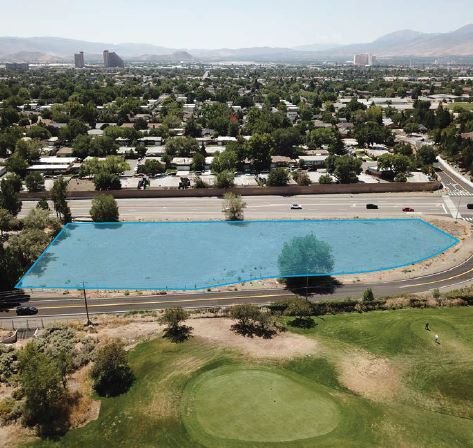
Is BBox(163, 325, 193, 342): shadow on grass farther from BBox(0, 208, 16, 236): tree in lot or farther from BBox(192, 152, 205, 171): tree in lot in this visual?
BBox(192, 152, 205, 171): tree in lot

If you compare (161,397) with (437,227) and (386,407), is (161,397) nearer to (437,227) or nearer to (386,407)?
(386,407)

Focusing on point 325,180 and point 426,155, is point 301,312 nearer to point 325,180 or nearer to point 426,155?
point 325,180

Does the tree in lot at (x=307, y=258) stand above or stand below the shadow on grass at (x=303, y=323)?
above

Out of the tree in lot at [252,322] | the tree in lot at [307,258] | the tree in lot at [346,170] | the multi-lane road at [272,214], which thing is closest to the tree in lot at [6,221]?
the multi-lane road at [272,214]

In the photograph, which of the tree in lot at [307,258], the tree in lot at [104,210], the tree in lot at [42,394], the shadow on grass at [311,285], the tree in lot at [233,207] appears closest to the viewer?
the tree in lot at [42,394]

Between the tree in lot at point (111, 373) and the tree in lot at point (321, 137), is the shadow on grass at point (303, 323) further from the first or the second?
the tree in lot at point (321, 137)

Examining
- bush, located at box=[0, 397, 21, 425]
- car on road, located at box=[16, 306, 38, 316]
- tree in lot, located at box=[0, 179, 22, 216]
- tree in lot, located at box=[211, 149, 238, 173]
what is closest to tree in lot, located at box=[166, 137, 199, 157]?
tree in lot, located at box=[211, 149, 238, 173]
